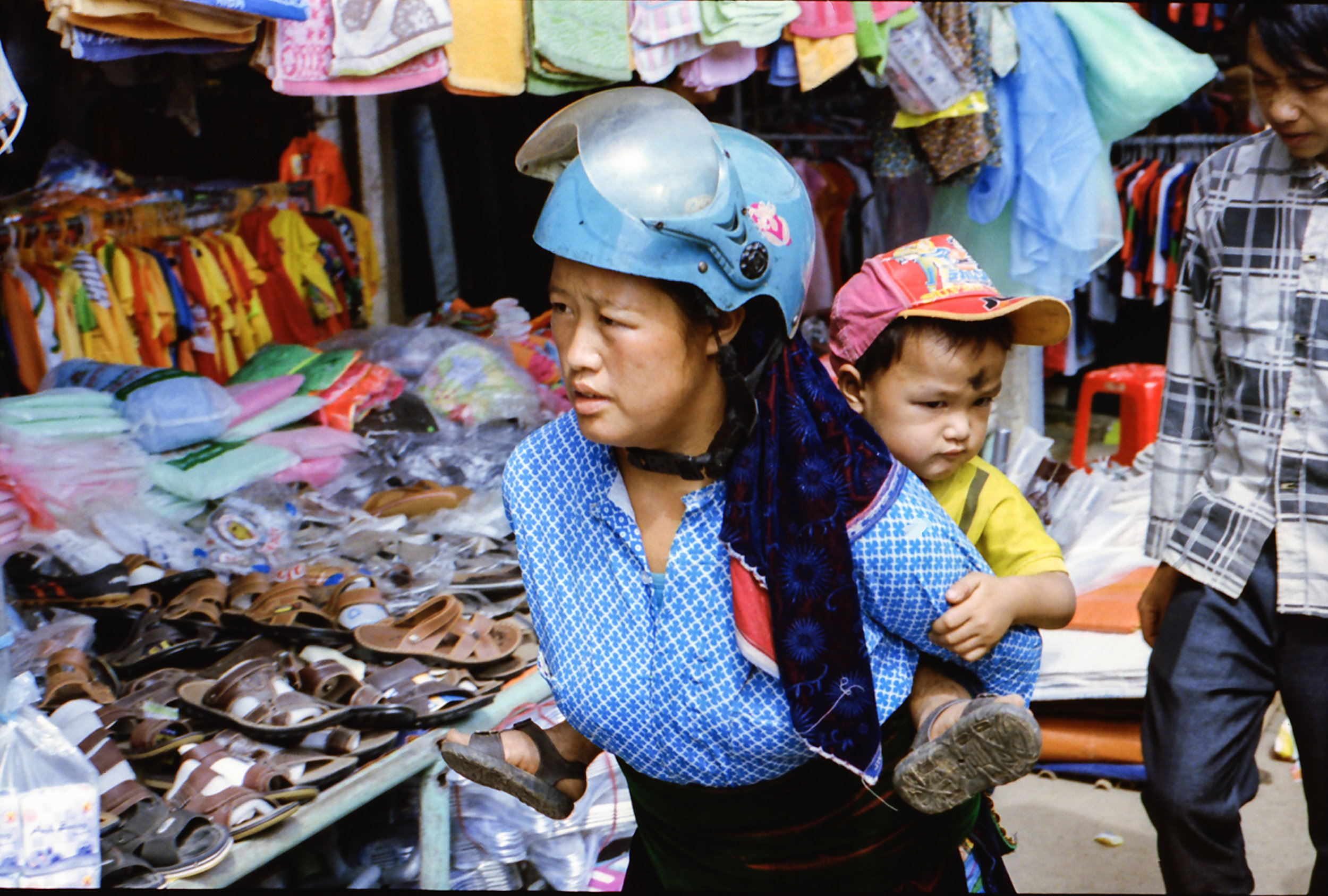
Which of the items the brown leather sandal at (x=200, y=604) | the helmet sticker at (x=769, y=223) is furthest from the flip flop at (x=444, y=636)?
the helmet sticker at (x=769, y=223)

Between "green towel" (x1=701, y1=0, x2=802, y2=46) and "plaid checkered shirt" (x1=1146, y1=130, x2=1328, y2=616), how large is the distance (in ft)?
6.63

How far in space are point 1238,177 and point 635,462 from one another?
1.51 metres

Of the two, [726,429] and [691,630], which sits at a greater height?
[726,429]

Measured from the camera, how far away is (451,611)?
3.03 metres

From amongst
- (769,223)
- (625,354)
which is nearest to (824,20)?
(769,223)

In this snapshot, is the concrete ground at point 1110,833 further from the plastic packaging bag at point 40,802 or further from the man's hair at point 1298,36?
the plastic packaging bag at point 40,802

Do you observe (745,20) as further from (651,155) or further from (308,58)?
(651,155)

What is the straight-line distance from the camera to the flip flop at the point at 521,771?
1.45 m

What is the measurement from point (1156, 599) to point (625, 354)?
5.39ft

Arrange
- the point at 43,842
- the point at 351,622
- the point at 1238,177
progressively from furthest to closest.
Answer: the point at 351,622 < the point at 1238,177 < the point at 43,842

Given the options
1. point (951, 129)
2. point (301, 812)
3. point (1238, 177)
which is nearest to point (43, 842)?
point (301, 812)

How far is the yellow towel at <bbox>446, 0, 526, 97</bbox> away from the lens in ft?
11.0

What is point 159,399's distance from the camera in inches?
149

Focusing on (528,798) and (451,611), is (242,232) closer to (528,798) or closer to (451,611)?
(451,611)
